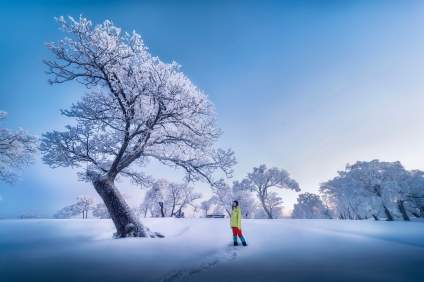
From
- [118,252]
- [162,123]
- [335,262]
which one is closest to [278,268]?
[335,262]

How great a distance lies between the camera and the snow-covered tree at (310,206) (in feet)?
258

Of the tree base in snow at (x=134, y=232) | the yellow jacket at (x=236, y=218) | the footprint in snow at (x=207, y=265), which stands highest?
the yellow jacket at (x=236, y=218)

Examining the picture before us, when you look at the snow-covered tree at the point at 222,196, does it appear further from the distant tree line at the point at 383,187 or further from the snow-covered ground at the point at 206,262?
the distant tree line at the point at 383,187

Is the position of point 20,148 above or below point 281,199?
above

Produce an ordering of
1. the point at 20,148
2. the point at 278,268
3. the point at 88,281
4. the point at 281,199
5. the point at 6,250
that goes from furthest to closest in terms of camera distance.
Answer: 1. the point at 281,199
2. the point at 20,148
3. the point at 6,250
4. the point at 278,268
5. the point at 88,281

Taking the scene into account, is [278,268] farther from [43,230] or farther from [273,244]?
[43,230]

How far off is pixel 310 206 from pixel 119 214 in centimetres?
7853

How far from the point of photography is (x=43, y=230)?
52.9 feet

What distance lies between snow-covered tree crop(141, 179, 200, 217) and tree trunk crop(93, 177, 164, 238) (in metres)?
46.7

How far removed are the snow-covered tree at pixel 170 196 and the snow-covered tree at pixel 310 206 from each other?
126ft

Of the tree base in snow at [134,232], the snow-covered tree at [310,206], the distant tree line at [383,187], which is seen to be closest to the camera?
the tree base in snow at [134,232]

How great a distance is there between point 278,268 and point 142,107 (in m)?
11.3

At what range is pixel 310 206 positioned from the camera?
260 ft

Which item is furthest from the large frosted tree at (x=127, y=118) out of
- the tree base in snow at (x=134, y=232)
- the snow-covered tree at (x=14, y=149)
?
the snow-covered tree at (x=14, y=149)
